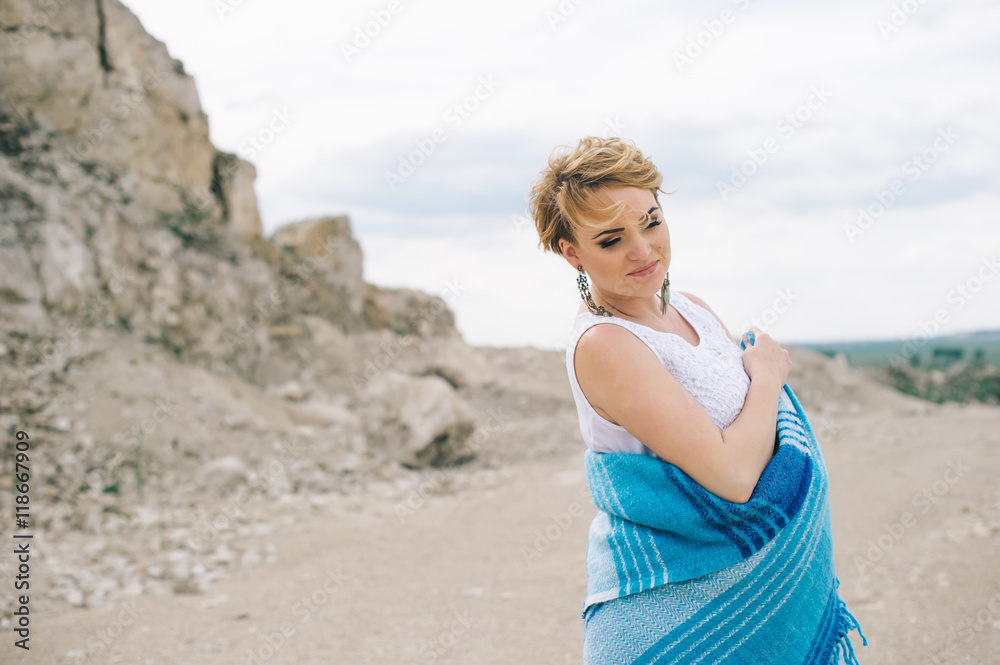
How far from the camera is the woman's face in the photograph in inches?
67.1

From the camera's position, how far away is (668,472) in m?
1.56

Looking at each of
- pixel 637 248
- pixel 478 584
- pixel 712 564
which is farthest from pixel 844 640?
pixel 478 584

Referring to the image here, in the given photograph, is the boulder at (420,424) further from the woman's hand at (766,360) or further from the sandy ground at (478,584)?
the woman's hand at (766,360)

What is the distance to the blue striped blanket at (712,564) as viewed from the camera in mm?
1588

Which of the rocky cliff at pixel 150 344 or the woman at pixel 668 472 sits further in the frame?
the rocky cliff at pixel 150 344

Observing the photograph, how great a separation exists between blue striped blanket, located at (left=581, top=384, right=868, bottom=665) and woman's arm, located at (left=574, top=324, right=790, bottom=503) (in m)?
0.04

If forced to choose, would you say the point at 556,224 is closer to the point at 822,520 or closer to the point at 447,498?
the point at 822,520

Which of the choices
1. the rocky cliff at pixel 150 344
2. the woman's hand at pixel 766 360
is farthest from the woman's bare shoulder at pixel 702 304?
the rocky cliff at pixel 150 344

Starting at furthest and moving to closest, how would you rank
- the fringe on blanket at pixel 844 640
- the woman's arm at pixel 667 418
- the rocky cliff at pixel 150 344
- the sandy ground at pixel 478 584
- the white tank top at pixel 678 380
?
the rocky cliff at pixel 150 344, the sandy ground at pixel 478 584, the fringe on blanket at pixel 844 640, the white tank top at pixel 678 380, the woman's arm at pixel 667 418

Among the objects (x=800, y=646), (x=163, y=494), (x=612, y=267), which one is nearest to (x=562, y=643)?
(x=800, y=646)

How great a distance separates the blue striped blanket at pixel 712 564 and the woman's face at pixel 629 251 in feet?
1.43

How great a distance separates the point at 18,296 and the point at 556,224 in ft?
23.5

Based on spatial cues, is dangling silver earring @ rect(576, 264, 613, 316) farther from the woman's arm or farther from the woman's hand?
the woman's hand

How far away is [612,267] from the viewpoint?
172 centimetres
